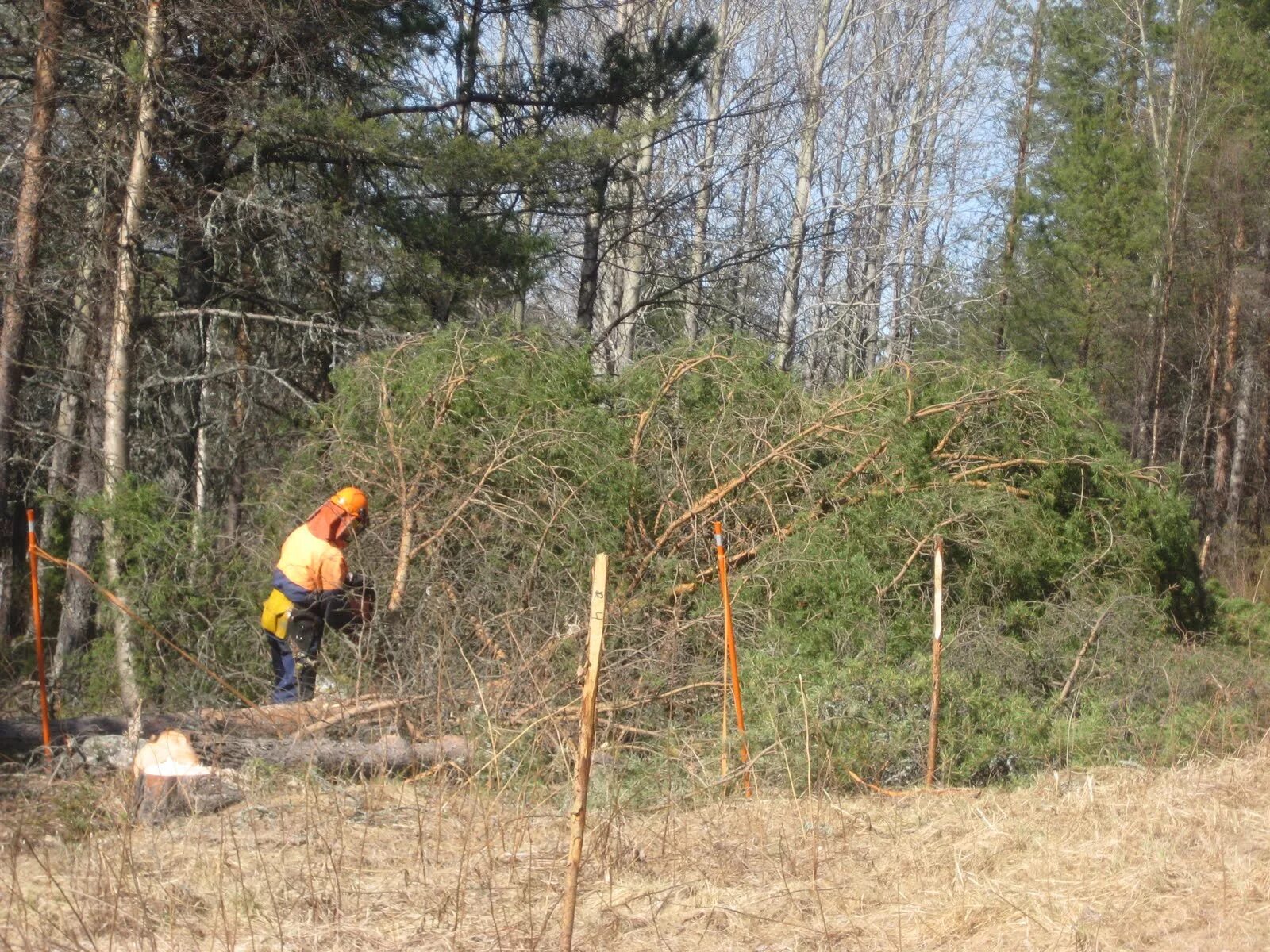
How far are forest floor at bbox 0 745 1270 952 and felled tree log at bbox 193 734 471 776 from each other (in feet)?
0.53

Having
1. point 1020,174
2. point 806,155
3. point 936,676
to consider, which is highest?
point 1020,174

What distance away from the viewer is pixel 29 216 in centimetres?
1002

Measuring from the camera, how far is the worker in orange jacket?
7.51 metres

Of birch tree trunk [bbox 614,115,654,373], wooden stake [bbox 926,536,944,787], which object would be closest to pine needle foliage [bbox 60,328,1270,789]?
wooden stake [bbox 926,536,944,787]

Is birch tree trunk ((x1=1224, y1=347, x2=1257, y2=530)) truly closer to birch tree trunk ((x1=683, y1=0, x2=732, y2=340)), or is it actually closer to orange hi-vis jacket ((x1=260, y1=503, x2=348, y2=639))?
birch tree trunk ((x1=683, y1=0, x2=732, y2=340))

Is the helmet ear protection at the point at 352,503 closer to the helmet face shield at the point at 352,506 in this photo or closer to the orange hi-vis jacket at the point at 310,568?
the helmet face shield at the point at 352,506

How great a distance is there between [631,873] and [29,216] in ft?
25.7

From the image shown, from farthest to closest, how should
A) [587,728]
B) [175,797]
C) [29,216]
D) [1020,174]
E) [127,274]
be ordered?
1. [1020,174]
2. [127,274]
3. [29,216]
4. [175,797]
5. [587,728]

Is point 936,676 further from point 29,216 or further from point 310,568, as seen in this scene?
point 29,216

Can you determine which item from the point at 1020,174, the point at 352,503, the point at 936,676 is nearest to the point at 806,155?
the point at 1020,174

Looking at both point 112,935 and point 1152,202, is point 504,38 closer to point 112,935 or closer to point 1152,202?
point 1152,202

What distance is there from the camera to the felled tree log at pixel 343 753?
5.94 metres

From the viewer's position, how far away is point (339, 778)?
5.87 metres

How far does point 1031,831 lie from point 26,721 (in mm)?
4993
